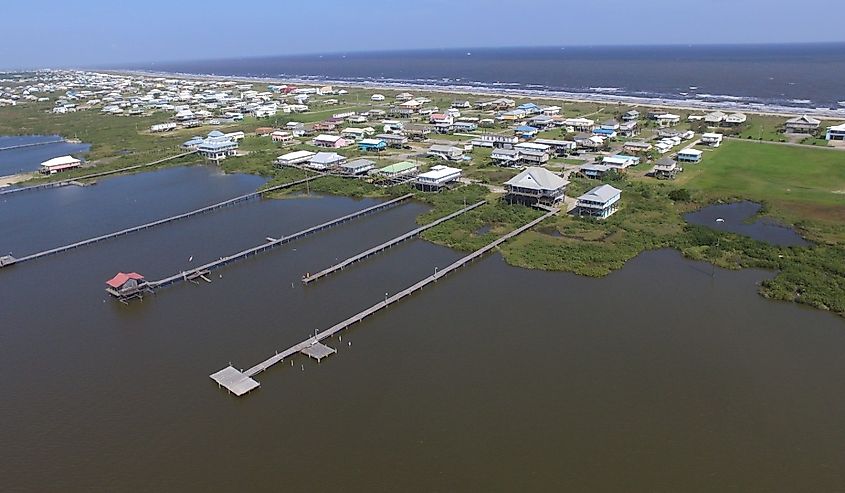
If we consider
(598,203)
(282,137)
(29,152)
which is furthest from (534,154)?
(29,152)

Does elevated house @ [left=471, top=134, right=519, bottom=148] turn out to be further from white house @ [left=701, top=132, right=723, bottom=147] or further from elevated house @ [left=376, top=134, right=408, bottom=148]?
white house @ [left=701, top=132, right=723, bottom=147]

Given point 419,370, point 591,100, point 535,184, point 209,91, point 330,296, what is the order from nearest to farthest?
point 419,370
point 330,296
point 535,184
point 591,100
point 209,91

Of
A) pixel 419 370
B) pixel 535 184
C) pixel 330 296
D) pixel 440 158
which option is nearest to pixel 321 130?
pixel 440 158

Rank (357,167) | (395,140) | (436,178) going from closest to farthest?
(436,178) < (357,167) < (395,140)

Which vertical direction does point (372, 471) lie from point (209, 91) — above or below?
below

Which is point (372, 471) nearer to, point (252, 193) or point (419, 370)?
point (419, 370)

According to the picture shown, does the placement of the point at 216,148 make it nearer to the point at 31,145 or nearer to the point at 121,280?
the point at 31,145
